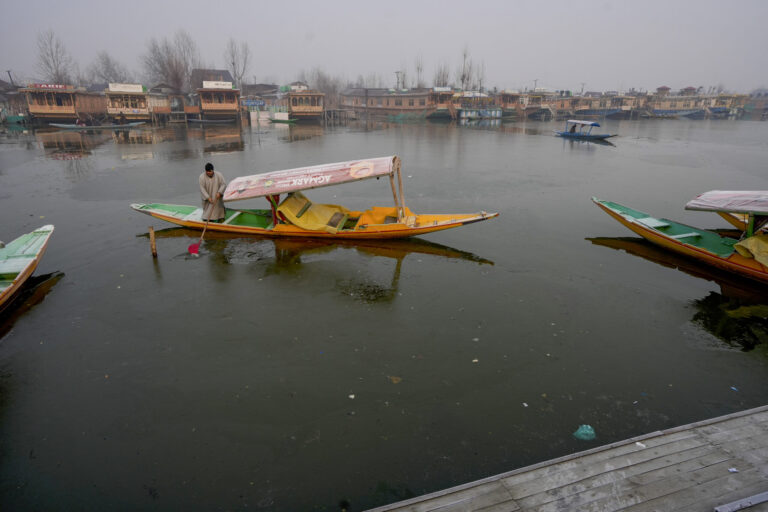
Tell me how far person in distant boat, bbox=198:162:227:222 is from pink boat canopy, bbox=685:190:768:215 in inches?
433

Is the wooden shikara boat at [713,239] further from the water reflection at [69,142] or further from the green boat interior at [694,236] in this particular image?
the water reflection at [69,142]

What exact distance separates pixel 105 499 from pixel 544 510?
4058 mm

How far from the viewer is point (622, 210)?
1142 centimetres

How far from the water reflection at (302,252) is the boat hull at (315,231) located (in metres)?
0.21

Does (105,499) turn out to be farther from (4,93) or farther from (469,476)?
(4,93)

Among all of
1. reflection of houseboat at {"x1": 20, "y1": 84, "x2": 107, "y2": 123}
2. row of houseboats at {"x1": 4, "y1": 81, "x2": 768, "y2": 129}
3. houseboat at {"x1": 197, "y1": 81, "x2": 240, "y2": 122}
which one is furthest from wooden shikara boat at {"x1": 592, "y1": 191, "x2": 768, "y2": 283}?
reflection of houseboat at {"x1": 20, "y1": 84, "x2": 107, "y2": 123}

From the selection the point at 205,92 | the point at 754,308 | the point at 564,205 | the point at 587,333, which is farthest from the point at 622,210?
the point at 205,92

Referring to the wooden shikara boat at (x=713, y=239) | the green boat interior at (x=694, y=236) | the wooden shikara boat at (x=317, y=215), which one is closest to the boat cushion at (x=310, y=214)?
the wooden shikara boat at (x=317, y=215)

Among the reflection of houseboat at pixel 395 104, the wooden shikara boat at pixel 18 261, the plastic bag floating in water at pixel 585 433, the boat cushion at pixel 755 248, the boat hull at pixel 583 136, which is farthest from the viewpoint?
the reflection of houseboat at pixel 395 104

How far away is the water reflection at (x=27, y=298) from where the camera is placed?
694 cm

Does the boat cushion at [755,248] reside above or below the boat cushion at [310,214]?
below

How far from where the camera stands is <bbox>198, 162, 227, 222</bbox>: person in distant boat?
10047mm

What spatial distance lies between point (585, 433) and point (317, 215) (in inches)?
299

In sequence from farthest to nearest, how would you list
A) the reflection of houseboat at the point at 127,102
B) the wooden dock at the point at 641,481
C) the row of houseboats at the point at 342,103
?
the reflection of houseboat at the point at 127,102 → the row of houseboats at the point at 342,103 → the wooden dock at the point at 641,481
